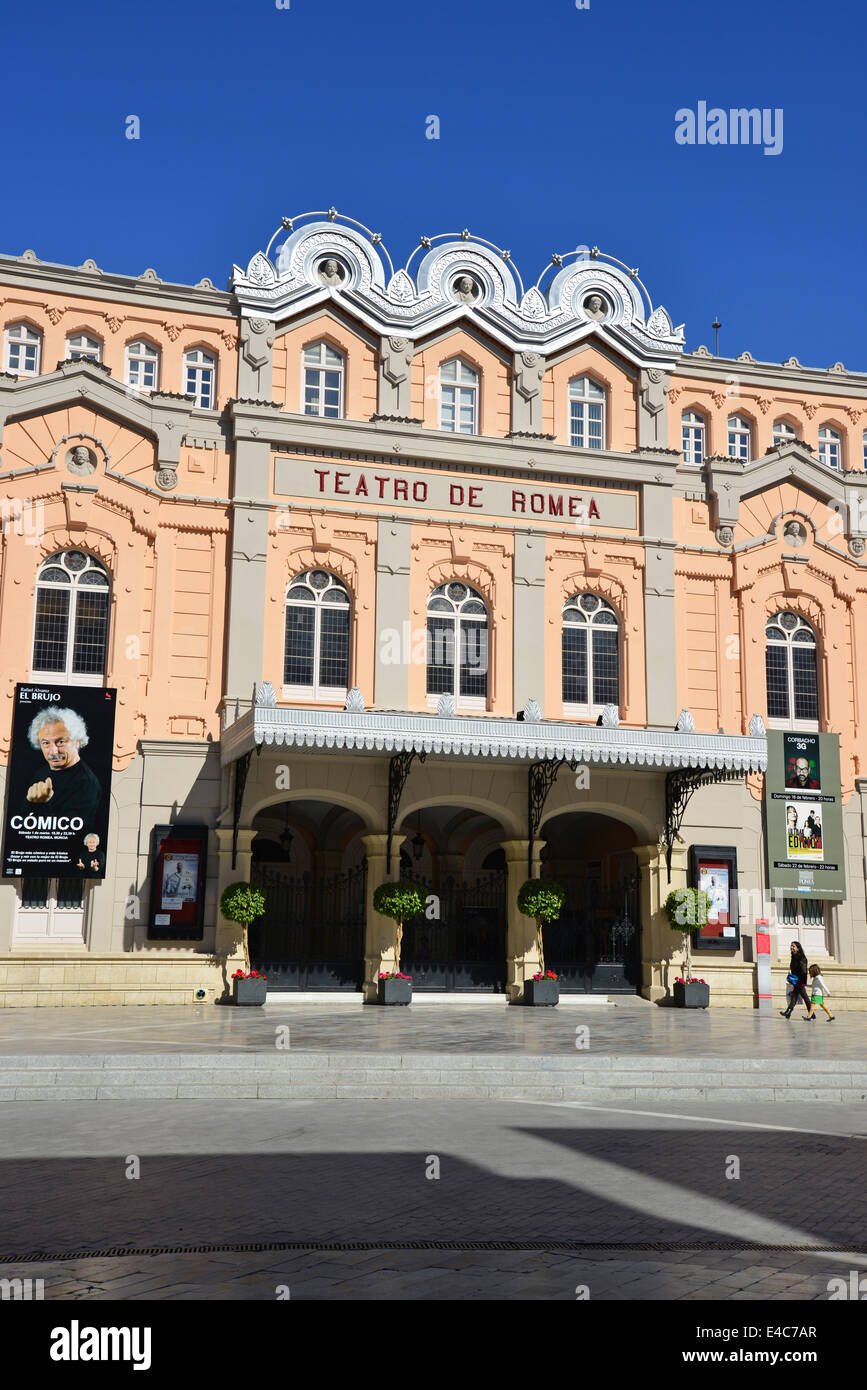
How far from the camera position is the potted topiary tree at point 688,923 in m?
27.8

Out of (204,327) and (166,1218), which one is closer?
(166,1218)

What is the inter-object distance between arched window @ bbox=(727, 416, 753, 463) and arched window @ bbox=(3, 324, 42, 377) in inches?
697

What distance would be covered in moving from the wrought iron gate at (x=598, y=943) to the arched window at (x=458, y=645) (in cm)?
569

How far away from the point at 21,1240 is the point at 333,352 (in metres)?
25.2

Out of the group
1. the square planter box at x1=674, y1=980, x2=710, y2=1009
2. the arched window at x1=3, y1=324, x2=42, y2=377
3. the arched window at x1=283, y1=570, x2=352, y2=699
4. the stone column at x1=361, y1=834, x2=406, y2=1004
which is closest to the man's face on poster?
the arched window at x1=283, y1=570, x2=352, y2=699

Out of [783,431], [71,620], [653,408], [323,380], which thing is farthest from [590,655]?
[71,620]

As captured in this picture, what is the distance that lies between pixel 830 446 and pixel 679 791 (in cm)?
1172

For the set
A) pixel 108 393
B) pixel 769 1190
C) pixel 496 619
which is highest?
pixel 108 393

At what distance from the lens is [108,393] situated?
2795 centimetres

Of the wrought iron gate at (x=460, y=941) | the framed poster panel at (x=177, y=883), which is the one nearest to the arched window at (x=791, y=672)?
the wrought iron gate at (x=460, y=941)

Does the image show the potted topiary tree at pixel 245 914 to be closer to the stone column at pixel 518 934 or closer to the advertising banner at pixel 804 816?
the stone column at pixel 518 934

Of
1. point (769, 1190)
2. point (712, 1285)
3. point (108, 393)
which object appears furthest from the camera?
point (108, 393)

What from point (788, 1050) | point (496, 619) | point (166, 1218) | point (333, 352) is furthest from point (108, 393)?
point (166, 1218)
